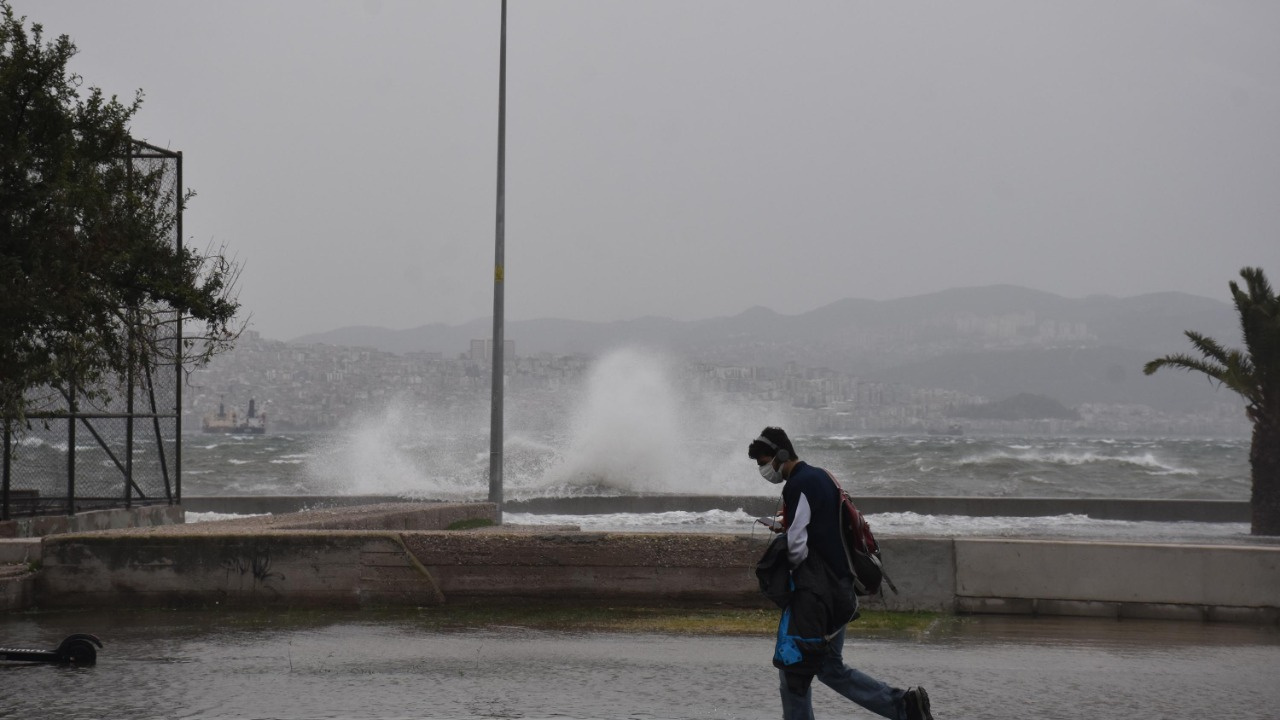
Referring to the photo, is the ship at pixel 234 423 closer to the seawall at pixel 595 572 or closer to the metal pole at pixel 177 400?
the metal pole at pixel 177 400

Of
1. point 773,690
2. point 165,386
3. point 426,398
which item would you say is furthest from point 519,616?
point 426,398

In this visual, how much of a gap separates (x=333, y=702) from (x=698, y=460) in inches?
1861

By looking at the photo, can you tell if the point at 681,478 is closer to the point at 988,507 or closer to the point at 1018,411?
the point at 988,507

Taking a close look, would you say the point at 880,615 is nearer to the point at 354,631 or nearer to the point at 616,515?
the point at 354,631

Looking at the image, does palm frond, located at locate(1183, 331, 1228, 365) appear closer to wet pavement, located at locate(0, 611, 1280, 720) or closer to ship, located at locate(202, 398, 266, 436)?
wet pavement, located at locate(0, 611, 1280, 720)

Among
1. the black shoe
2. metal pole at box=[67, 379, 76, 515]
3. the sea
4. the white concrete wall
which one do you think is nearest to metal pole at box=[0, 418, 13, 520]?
metal pole at box=[67, 379, 76, 515]

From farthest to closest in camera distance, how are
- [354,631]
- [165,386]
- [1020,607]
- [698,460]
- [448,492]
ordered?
[698,460], [448,492], [165,386], [1020,607], [354,631]

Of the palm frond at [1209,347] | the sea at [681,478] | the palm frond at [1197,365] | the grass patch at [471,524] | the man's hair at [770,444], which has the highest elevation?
the palm frond at [1209,347]

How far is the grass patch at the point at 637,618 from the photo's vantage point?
10.5 meters

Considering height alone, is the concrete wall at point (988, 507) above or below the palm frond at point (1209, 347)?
below

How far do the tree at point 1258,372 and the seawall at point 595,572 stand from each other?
19.7m

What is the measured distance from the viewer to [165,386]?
18109mm

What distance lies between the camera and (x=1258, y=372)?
30.4 metres

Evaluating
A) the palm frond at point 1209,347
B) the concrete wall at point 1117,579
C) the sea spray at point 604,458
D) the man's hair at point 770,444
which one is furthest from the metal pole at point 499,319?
the sea spray at point 604,458
